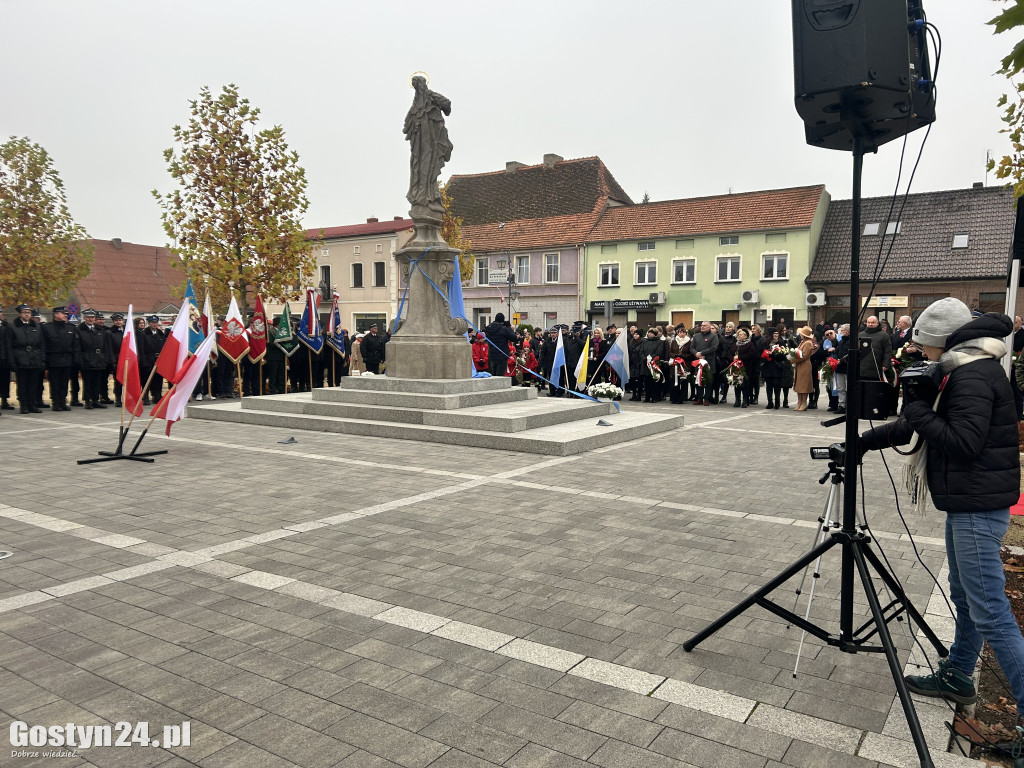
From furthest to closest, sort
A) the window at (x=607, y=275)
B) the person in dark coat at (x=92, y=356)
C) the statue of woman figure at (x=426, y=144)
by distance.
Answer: the window at (x=607, y=275) → the person in dark coat at (x=92, y=356) → the statue of woman figure at (x=426, y=144)

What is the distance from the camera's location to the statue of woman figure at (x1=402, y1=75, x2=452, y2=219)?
14422 millimetres

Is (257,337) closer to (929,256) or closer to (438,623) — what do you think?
(438,623)

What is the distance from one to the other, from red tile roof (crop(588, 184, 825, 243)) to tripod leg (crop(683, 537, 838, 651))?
36.9 meters

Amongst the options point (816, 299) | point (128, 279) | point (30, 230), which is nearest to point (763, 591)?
point (30, 230)

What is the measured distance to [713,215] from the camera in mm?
40781

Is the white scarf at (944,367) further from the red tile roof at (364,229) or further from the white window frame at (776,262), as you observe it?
the red tile roof at (364,229)

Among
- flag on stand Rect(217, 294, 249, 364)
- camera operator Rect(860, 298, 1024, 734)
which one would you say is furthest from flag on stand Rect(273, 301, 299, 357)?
camera operator Rect(860, 298, 1024, 734)

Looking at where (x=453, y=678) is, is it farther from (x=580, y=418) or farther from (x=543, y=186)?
(x=543, y=186)

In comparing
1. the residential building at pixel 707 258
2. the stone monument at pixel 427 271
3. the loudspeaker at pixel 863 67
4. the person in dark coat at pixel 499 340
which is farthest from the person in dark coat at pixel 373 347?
the residential building at pixel 707 258

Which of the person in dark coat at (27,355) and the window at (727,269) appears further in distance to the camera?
the window at (727,269)

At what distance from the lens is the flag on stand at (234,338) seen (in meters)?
17.6

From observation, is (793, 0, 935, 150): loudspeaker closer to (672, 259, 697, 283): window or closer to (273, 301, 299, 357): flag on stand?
(273, 301, 299, 357): flag on stand

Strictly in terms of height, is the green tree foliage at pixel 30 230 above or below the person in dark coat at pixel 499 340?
above

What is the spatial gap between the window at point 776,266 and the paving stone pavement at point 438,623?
31960 mm
